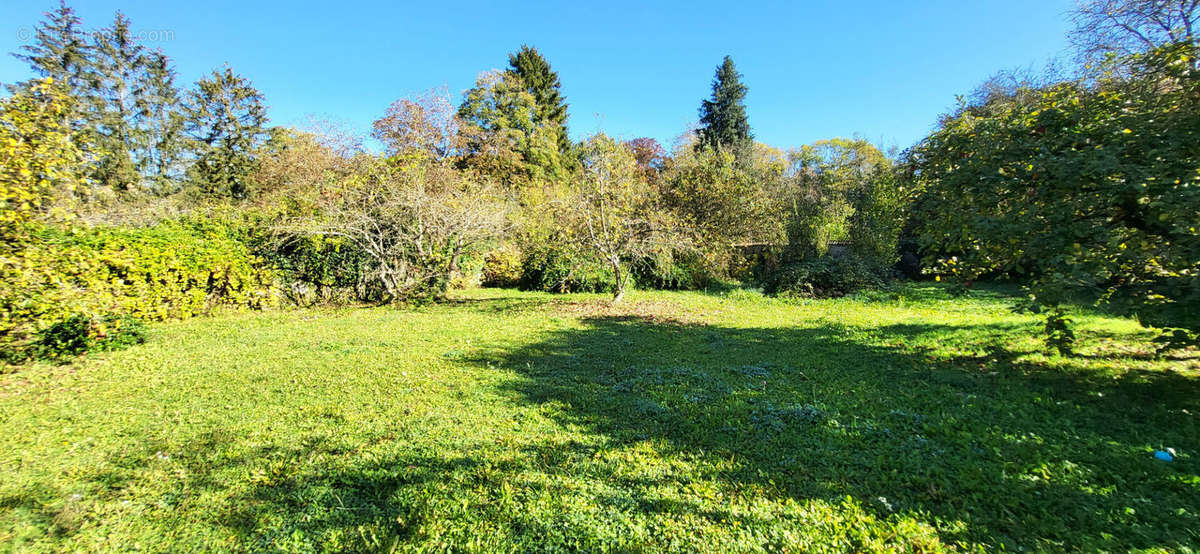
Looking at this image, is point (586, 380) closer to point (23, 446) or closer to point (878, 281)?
point (23, 446)

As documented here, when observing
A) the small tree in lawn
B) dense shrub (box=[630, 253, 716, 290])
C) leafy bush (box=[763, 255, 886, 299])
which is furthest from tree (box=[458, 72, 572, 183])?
leafy bush (box=[763, 255, 886, 299])

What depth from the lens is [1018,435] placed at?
11.5ft

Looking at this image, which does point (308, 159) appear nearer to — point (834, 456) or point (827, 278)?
point (827, 278)

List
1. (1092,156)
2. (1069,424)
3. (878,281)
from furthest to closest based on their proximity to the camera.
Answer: (878,281) < (1092,156) < (1069,424)

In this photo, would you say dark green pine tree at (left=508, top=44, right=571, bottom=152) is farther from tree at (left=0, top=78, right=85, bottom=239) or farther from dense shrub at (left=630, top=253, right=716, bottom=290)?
tree at (left=0, top=78, right=85, bottom=239)

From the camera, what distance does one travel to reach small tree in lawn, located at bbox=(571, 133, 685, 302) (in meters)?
10.3

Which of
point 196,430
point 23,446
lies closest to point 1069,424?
point 196,430

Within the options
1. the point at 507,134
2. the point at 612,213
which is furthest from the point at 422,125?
the point at 612,213

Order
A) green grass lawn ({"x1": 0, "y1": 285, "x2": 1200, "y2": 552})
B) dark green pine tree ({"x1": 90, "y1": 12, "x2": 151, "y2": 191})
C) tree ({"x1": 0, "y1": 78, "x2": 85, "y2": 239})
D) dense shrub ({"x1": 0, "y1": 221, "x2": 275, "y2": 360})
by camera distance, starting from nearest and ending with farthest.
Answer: green grass lawn ({"x1": 0, "y1": 285, "x2": 1200, "y2": 552})
tree ({"x1": 0, "y1": 78, "x2": 85, "y2": 239})
dense shrub ({"x1": 0, "y1": 221, "x2": 275, "y2": 360})
dark green pine tree ({"x1": 90, "y1": 12, "x2": 151, "y2": 191})

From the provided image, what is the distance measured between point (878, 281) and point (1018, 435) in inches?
395

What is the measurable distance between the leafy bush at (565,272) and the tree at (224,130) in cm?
2049

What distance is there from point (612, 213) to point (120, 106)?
95.6ft

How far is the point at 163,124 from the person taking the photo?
23.7 m

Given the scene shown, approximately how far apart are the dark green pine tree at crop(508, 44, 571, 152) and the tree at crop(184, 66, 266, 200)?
16396mm
